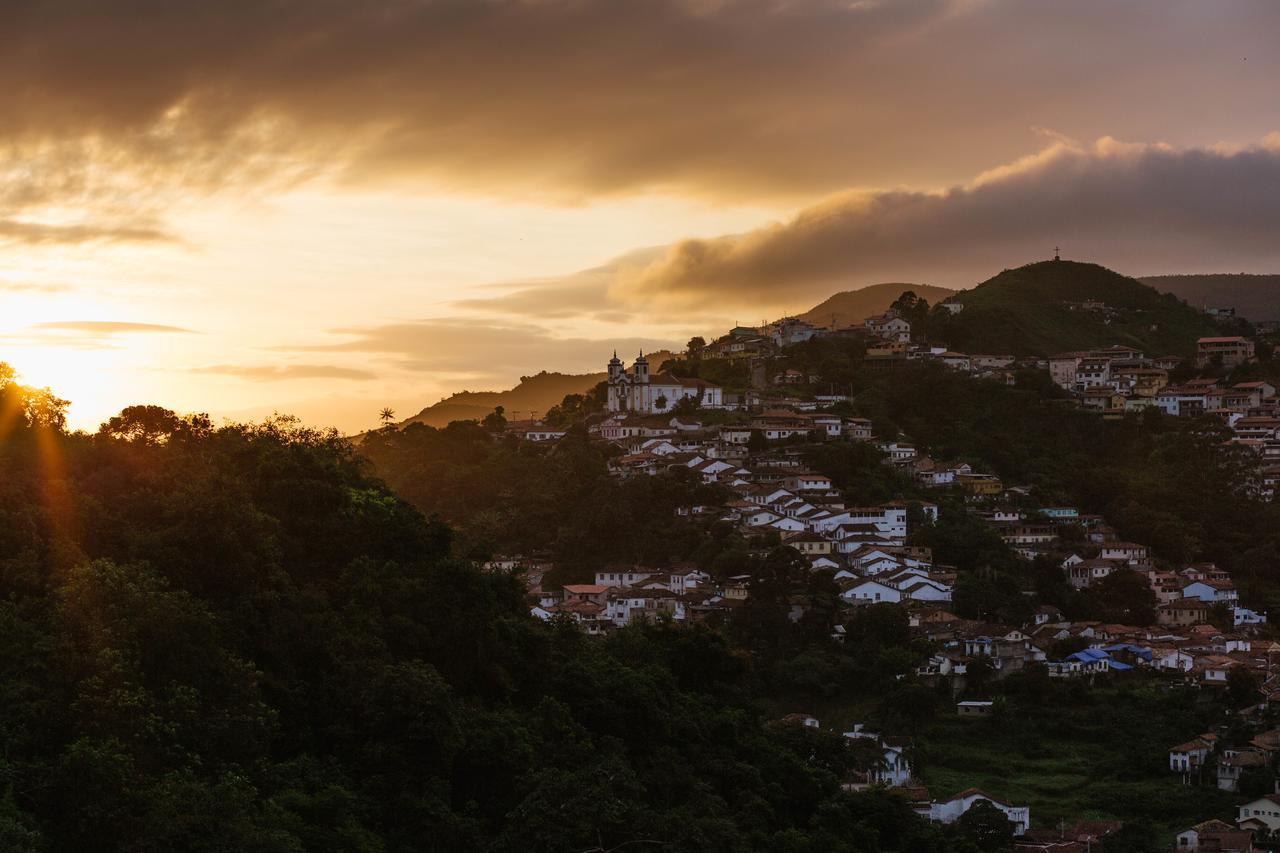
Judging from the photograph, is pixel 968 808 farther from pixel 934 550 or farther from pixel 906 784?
pixel 934 550

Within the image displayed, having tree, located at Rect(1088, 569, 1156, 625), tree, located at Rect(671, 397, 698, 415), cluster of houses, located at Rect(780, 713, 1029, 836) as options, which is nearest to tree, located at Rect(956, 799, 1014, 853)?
cluster of houses, located at Rect(780, 713, 1029, 836)

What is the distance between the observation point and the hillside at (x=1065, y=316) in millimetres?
61406

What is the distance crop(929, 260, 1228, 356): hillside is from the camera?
61.4 metres

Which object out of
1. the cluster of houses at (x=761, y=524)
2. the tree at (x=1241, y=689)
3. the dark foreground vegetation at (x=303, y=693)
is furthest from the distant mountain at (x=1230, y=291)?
the dark foreground vegetation at (x=303, y=693)

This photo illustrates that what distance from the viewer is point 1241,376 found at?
2151 inches

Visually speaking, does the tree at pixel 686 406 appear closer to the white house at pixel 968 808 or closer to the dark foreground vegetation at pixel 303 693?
the white house at pixel 968 808

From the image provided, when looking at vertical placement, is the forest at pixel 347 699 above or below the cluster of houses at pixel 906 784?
above

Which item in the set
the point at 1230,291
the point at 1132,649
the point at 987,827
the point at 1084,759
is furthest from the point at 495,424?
the point at 1230,291

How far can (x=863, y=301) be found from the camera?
88.0 metres

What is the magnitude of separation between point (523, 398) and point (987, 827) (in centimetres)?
5183

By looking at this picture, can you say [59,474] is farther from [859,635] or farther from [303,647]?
[859,635]

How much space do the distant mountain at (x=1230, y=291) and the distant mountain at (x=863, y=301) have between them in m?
14.0

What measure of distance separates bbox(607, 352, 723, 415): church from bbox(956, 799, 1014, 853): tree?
27.4 meters

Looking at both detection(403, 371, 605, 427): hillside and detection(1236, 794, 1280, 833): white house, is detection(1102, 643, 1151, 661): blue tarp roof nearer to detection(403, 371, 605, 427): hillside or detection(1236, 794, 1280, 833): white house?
detection(1236, 794, 1280, 833): white house
